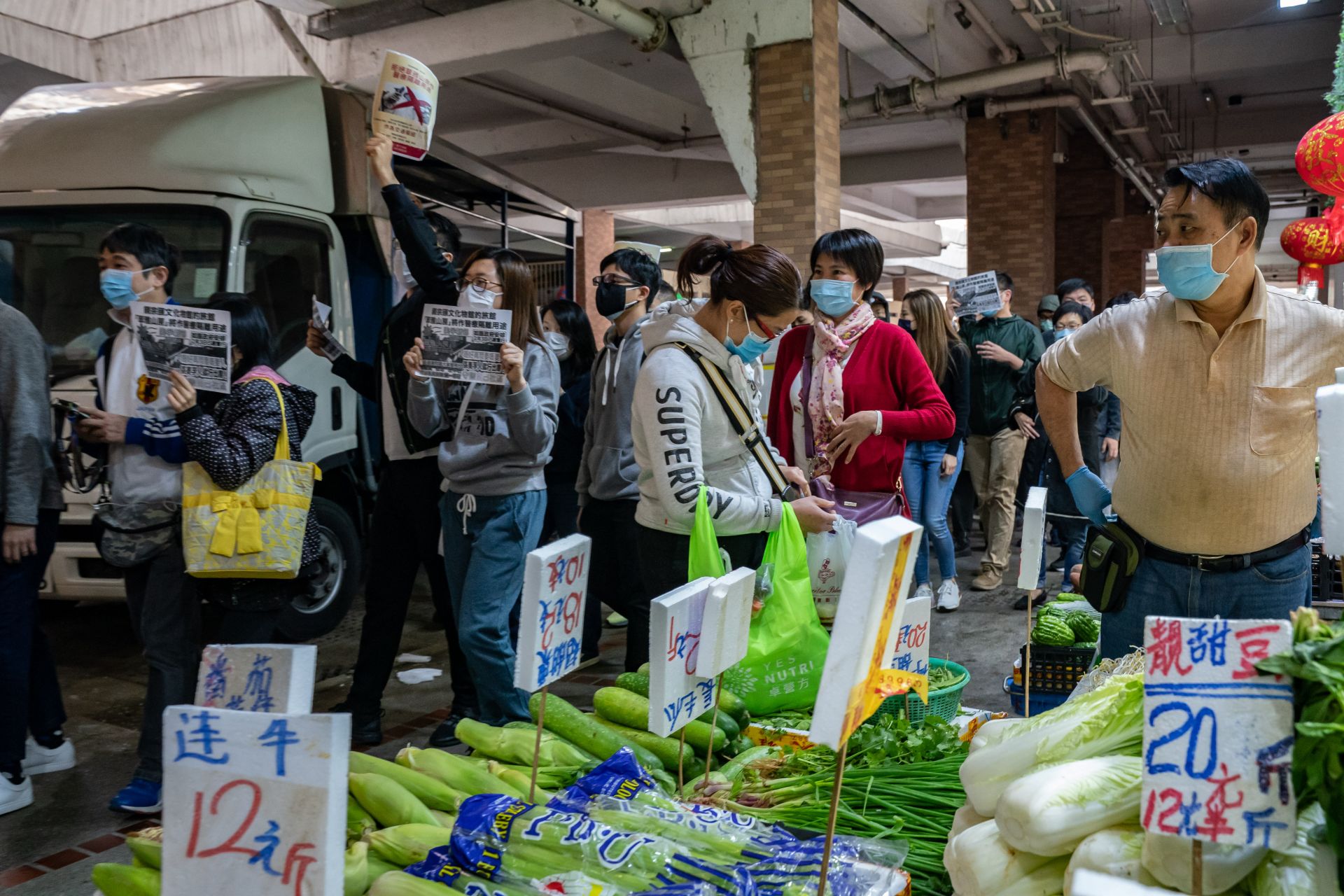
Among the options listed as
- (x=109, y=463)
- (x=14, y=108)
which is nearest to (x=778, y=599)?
(x=109, y=463)

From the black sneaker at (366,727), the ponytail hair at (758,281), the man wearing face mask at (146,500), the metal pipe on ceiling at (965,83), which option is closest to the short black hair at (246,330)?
the man wearing face mask at (146,500)

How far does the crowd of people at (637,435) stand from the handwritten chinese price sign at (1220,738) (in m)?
1.39

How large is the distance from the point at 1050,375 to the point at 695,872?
5.76 ft

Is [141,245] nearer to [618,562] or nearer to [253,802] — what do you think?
[618,562]

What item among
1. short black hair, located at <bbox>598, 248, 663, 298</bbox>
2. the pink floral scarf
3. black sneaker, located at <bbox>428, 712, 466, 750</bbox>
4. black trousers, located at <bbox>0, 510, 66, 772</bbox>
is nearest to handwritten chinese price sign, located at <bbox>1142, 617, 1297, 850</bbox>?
the pink floral scarf

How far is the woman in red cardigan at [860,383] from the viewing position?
3850mm

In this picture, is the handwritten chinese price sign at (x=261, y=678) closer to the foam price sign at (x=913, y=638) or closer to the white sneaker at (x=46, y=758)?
the foam price sign at (x=913, y=638)

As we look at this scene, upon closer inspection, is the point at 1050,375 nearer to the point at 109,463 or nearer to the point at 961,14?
the point at 109,463

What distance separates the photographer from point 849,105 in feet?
44.1

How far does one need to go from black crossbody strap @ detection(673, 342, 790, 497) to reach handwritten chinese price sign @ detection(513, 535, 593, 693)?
83cm

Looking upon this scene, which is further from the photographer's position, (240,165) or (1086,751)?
(240,165)

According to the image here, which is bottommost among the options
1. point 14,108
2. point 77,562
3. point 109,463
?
point 77,562

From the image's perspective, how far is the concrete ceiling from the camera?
10.7m

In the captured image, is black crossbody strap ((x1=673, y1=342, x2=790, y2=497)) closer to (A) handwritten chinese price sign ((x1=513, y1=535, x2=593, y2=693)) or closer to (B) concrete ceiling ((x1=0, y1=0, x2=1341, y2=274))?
(A) handwritten chinese price sign ((x1=513, y1=535, x2=593, y2=693))
